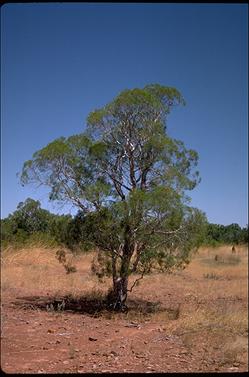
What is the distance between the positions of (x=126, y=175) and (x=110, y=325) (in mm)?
3589

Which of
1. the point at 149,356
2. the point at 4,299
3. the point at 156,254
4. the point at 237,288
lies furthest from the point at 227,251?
the point at 149,356

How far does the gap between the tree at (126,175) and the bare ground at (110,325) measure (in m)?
1.41

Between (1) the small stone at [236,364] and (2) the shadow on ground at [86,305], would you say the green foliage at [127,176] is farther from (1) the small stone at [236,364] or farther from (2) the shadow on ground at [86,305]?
(1) the small stone at [236,364]

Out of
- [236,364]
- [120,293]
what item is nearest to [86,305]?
[120,293]

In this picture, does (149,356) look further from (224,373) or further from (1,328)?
(1,328)

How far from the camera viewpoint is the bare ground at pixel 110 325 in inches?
262

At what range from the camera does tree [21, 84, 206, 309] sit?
1099 cm

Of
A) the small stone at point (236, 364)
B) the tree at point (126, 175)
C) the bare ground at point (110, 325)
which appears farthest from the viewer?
the tree at point (126, 175)

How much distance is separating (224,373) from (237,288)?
10.00 meters

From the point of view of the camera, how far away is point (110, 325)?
992 cm

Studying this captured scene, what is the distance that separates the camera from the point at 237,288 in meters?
15.6

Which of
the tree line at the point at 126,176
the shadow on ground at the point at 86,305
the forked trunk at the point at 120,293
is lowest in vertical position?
the shadow on ground at the point at 86,305

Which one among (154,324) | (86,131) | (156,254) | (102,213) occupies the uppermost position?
(86,131)

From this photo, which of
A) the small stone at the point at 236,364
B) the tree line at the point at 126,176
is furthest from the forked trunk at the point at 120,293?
the small stone at the point at 236,364
